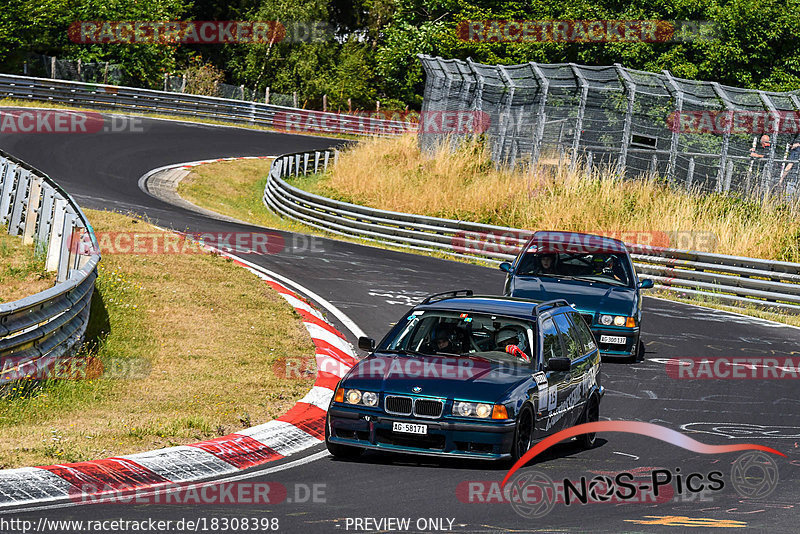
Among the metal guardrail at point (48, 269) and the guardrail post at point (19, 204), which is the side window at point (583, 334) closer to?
the metal guardrail at point (48, 269)

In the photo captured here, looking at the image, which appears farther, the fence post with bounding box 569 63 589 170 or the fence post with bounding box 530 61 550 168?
the fence post with bounding box 530 61 550 168

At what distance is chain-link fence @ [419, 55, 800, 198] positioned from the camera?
85.8 feet

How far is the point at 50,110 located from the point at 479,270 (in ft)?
85.6

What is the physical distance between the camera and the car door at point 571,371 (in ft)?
32.7

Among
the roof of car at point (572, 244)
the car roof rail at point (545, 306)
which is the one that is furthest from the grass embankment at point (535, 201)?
the car roof rail at point (545, 306)

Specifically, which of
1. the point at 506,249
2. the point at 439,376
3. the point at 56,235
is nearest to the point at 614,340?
the point at 439,376

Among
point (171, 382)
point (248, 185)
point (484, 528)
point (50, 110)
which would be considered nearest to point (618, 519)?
point (484, 528)

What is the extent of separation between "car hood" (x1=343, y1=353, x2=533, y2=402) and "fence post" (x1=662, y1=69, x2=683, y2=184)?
18717mm

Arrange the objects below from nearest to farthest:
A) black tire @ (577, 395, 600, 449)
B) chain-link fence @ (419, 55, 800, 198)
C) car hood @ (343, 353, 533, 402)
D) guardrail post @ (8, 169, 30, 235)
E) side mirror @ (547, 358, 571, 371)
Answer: car hood @ (343, 353, 533, 402) → side mirror @ (547, 358, 571, 371) → black tire @ (577, 395, 600, 449) → guardrail post @ (8, 169, 30, 235) → chain-link fence @ (419, 55, 800, 198)

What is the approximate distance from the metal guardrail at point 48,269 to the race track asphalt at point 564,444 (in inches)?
117

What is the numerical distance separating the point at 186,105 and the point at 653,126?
28.5 meters

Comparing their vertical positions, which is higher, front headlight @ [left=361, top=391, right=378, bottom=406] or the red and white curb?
front headlight @ [left=361, top=391, right=378, bottom=406]

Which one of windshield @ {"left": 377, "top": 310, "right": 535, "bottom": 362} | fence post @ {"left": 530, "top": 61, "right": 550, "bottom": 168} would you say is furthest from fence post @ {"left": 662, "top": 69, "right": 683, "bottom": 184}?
windshield @ {"left": 377, "top": 310, "right": 535, "bottom": 362}

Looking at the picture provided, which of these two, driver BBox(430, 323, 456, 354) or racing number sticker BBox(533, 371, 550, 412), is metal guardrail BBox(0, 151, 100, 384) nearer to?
driver BBox(430, 323, 456, 354)
